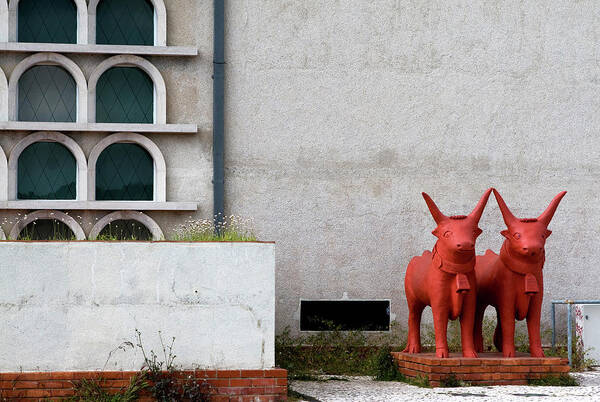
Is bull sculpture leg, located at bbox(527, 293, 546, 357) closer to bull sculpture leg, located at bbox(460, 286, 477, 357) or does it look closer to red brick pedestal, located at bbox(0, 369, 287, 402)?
bull sculpture leg, located at bbox(460, 286, 477, 357)

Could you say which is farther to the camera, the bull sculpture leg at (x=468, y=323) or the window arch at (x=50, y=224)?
the window arch at (x=50, y=224)

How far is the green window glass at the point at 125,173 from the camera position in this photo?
14.2 meters

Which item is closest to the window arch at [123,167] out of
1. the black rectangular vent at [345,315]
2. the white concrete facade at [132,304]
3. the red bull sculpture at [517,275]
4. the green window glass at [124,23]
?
the green window glass at [124,23]

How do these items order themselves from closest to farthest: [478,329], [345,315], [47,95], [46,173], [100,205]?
[478,329] → [100,205] → [46,173] → [47,95] → [345,315]

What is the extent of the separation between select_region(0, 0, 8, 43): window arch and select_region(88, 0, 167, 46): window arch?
4.16ft

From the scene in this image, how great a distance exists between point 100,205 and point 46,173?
105 cm

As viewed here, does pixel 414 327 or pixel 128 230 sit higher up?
pixel 128 230

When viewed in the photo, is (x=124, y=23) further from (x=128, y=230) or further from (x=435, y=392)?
(x=435, y=392)

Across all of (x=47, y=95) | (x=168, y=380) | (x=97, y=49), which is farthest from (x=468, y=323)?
(x=47, y=95)

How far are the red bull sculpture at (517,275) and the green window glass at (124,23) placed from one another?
6.27 metres

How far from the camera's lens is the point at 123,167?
14.3 m

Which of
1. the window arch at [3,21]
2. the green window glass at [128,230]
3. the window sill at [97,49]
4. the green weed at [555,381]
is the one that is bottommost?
the green weed at [555,381]

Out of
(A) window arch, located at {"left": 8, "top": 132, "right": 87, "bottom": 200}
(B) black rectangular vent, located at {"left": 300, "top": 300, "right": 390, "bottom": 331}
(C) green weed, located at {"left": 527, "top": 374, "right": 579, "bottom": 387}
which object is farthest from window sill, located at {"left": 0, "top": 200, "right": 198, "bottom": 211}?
(C) green weed, located at {"left": 527, "top": 374, "right": 579, "bottom": 387}

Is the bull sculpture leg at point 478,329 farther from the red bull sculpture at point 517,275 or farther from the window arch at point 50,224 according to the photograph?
the window arch at point 50,224
